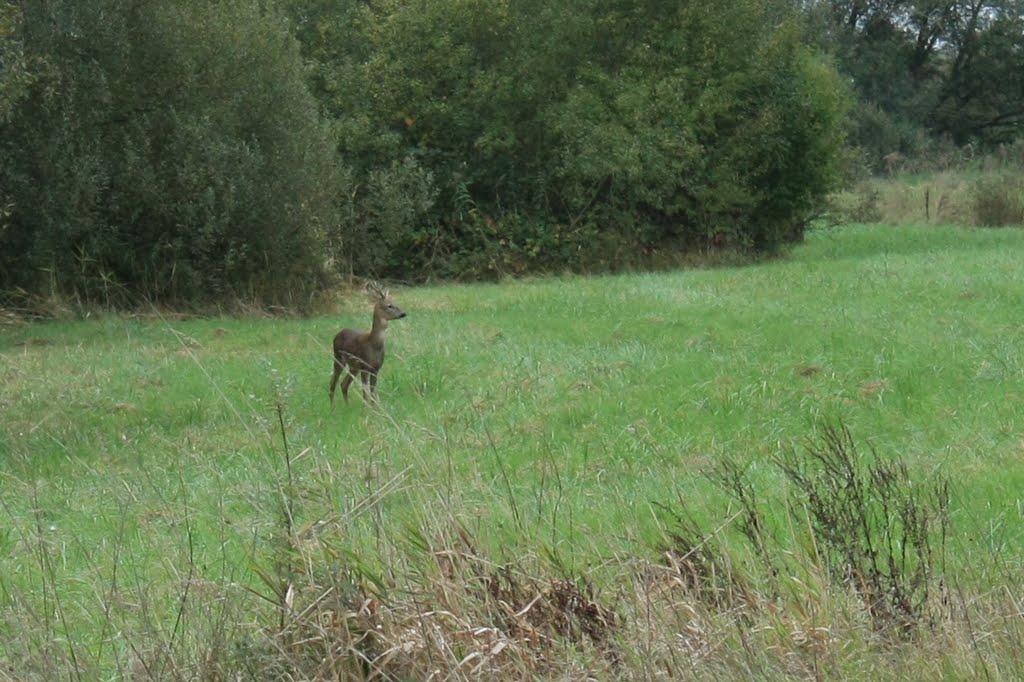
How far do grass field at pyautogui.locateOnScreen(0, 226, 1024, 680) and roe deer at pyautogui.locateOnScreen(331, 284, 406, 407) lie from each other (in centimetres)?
29

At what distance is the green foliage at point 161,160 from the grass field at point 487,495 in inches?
134

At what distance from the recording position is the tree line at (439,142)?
19.9m

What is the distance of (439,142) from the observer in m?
28.8

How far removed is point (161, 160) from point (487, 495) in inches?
585

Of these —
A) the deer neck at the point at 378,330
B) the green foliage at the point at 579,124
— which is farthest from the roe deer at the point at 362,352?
the green foliage at the point at 579,124

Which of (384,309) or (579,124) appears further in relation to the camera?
(579,124)

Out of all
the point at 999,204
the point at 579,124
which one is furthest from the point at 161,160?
the point at 999,204

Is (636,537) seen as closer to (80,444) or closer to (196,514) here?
(196,514)

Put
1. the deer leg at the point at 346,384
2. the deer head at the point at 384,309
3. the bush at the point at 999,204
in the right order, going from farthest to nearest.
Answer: the bush at the point at 999,204 < the deer head at the point at 384,309 < the deer leg at the point at 346,384

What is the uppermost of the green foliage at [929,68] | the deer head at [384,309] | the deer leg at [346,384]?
the green foliage at [929,68]

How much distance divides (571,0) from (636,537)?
22906 millimetres

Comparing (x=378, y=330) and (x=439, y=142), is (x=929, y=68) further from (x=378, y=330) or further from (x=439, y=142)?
(x=378, y=330)

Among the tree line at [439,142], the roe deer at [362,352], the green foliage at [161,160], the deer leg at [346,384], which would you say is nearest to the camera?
the roe deer at [362,352]

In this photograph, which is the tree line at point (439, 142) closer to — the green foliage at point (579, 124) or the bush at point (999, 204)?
the green foliage at point (579, 124)
